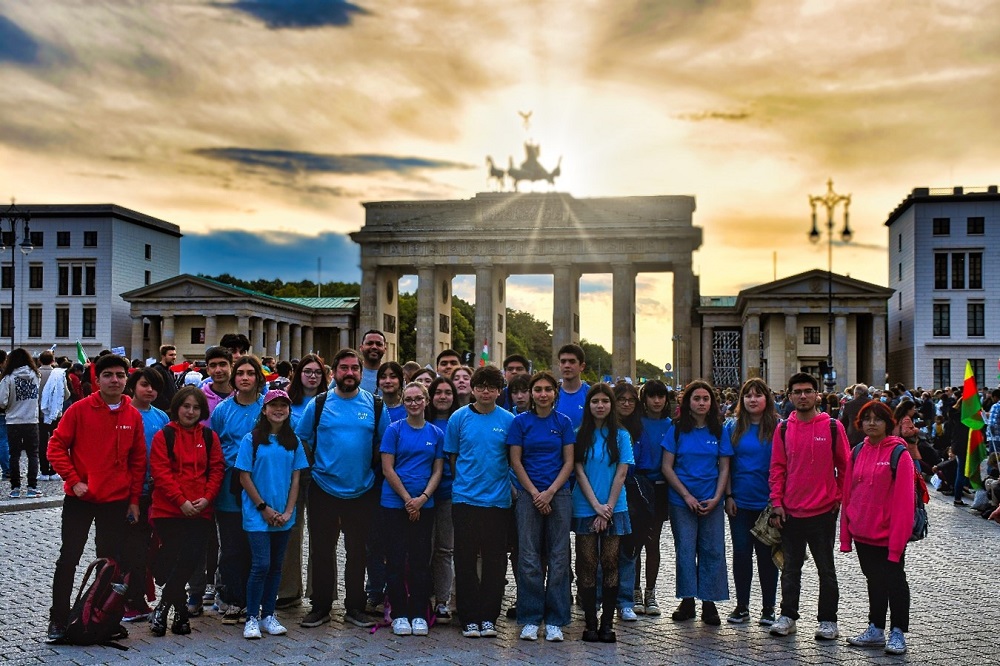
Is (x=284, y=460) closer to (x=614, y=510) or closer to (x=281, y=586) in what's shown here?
(x=281, y=586)

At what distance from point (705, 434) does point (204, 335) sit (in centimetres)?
7028

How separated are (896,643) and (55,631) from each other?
7.09 metres

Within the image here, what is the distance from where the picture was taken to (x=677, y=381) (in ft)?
230

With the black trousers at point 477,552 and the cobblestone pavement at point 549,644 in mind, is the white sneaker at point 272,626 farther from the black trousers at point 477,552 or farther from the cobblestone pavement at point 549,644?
the black trousers at point 477,552

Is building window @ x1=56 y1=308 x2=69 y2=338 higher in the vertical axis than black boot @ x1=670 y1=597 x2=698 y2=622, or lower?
higher

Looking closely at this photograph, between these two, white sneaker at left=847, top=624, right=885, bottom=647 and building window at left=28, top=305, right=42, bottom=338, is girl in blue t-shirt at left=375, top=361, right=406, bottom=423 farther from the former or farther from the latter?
building window at left=28, top=305, right=42, bottom=338

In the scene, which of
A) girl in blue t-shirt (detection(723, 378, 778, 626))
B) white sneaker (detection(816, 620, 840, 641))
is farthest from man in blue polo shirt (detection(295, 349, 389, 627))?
white sneaker (detection(816, 620, 840, 641))

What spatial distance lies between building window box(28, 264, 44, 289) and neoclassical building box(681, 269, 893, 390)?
169ft

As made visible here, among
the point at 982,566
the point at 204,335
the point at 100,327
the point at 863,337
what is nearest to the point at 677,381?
the point at 863,337

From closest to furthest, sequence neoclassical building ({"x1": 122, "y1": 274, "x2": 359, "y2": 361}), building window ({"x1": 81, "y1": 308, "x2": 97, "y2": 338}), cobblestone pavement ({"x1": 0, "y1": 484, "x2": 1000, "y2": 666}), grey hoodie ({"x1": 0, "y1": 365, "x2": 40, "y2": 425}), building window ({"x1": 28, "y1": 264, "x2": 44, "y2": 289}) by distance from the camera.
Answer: cobblestone pavement ({"x1": 0, "y1": 484, "x2": 1000, "y2": 666}) < grey hoodie ({"x1": 0, "y1": 365, "x2": 40, "y2": 425}) < neoclassical building ({"x1": 122, "y1": 274, "x2": 359, "y2": 361}) < building window ({"x1": 81, "y1": 308, "x2": 97, "y2": 338}) < building window ({"x1": 28, "y1": 264, "x2": 44, "y2": 289})

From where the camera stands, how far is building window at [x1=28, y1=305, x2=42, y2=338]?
275 ft

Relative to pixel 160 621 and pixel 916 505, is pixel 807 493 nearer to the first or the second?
pixel 916 505

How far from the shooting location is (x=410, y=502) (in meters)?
9.52

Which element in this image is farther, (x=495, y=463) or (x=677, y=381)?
(x=677, y=381)
